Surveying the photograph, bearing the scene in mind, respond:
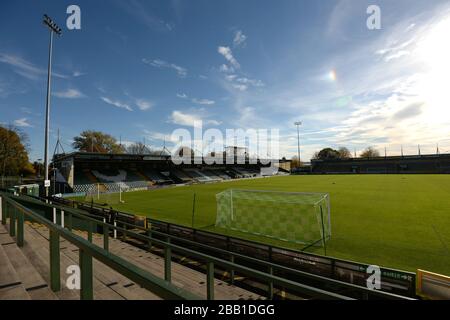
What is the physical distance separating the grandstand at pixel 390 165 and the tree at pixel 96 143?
6819 cm

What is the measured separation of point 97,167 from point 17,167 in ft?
71.5

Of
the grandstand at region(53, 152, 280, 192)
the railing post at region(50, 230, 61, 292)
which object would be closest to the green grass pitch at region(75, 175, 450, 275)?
the railing post at region(50, 230, 61, 292)

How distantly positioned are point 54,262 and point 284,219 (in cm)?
1160

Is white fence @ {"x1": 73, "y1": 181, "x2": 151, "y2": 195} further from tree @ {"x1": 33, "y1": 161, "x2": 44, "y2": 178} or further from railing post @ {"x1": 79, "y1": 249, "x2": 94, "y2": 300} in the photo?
tree @ {"x1": 33, "y1": 161, "x2": 44, "y2": 178}

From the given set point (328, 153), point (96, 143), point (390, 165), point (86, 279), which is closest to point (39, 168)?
point (96, 143)

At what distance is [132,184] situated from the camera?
4000 centimetres

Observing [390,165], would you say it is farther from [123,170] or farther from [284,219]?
[284,219]

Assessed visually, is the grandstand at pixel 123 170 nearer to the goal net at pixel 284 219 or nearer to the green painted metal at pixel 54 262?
the goal net at pixel 284 219

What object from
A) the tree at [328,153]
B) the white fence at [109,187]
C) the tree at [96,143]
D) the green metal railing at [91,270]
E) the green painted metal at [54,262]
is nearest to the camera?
the green metal railing at [91,270]

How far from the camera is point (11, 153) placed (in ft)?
156

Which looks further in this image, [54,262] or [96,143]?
A: [96,143]

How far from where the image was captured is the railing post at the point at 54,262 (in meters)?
2.93

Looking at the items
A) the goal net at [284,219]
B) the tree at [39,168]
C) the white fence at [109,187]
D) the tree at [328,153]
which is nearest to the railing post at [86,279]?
the goal net at [284,219]
